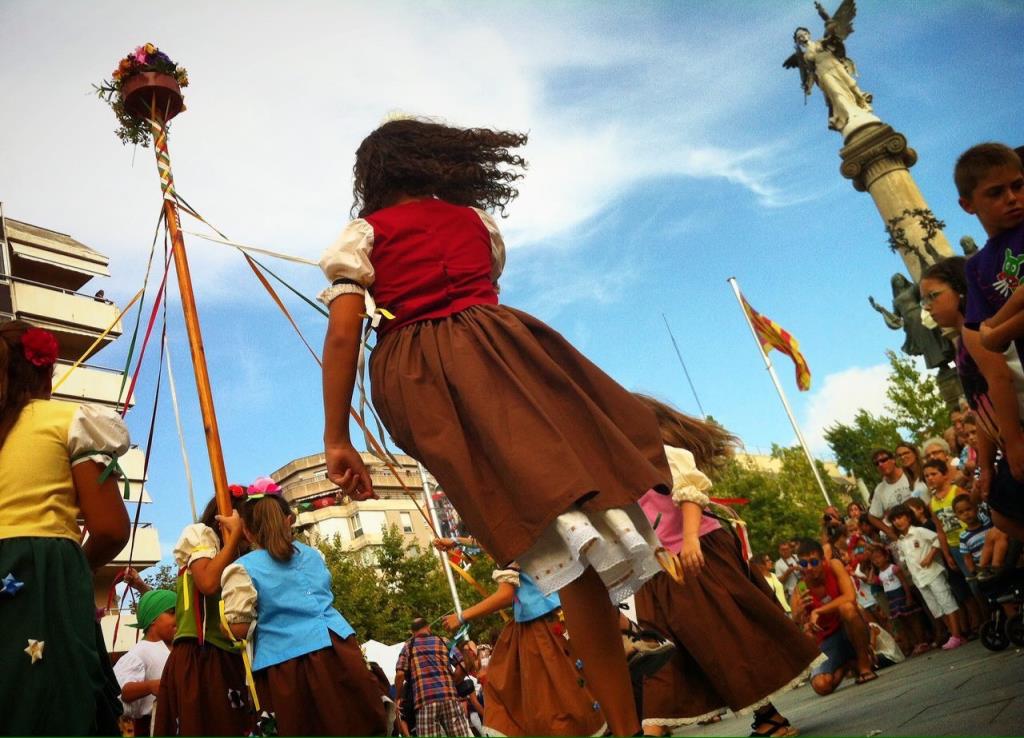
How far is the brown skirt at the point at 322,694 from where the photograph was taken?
4.21 metres

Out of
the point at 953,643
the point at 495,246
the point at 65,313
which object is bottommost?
the point at 953,643

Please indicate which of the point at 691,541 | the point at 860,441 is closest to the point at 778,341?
the point at 691,541

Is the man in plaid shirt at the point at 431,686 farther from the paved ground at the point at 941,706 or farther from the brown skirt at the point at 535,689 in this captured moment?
the brown skirt at the point at 535,689

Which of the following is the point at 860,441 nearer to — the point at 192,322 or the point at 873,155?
the point at 873,155

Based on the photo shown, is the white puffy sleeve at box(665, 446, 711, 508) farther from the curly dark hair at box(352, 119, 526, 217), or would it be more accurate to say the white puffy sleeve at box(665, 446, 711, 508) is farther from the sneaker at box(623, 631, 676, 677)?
the curly dark hair at box(352, 119, 526, 217)

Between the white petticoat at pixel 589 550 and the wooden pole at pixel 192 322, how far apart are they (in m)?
2.62

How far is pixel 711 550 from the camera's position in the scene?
16.1 feet

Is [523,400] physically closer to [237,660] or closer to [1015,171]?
[1015,171]

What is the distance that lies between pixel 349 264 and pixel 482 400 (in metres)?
0.70

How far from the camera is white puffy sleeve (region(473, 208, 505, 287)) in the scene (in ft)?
10.6

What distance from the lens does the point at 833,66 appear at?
21.7m

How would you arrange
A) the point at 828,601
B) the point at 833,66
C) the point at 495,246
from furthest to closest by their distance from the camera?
the point at 833,66 → the point at 828,601 → the point at 495,246

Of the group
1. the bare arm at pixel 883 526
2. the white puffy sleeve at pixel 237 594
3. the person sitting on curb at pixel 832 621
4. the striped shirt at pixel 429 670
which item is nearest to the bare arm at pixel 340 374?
the white puffy sleeve at pixel 237 594

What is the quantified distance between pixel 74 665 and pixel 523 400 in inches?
64.5
